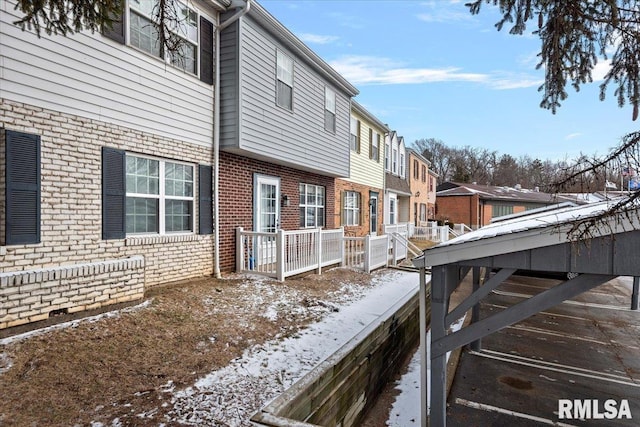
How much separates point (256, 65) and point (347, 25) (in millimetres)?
2391

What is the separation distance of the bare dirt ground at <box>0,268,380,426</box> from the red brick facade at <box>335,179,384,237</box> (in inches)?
280

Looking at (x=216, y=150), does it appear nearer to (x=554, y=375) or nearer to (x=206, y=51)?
(x=206, y=51)

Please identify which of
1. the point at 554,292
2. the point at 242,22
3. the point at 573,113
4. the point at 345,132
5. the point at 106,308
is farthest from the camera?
the point at 345,132

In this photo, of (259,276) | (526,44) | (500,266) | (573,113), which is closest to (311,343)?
(500,266)

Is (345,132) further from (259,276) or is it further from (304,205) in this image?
(259,276)

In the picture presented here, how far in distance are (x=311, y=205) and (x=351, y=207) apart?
3.43m

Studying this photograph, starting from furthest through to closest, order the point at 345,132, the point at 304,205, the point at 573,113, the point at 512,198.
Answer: the point at 512,198, the point at 345,132, the point at 304,205, the point at 573,113

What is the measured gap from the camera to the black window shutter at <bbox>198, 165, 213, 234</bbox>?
7246 millimetres

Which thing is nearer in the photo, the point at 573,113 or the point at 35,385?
the point at 35,385

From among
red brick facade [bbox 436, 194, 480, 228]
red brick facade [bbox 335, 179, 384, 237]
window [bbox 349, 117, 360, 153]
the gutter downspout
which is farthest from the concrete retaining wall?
red brick facade [bbox 436, 194, 480, 228]

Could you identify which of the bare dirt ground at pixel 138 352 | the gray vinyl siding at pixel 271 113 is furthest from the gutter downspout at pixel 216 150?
the bare dirt ground at pixel 138 352

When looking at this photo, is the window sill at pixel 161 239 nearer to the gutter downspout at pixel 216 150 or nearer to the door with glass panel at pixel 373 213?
the gutter downspout at pixel 216 150

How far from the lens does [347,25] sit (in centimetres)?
844

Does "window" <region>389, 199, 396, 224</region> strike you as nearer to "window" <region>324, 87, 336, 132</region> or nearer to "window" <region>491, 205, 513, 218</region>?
"window" <region>324, 87, 336, 132</region>
